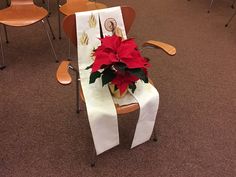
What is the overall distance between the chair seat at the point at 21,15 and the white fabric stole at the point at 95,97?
2.28 ft

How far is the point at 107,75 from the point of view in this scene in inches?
53.0

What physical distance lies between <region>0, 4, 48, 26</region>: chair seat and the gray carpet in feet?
1.38

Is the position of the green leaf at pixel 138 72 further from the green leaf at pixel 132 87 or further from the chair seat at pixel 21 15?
the chair seat at pixel 21 15

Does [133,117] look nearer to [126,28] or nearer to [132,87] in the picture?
[132,87]

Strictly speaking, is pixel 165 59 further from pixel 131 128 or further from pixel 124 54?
pixel 124 54

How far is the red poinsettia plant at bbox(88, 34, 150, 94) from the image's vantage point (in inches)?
50.9

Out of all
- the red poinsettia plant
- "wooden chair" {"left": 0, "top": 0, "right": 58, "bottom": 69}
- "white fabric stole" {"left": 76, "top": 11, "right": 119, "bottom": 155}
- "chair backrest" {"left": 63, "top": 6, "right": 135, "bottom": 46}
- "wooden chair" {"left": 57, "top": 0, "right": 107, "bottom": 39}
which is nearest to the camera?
the red poinsettia plant

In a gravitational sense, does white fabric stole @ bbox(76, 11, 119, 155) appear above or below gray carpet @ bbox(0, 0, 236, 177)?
above

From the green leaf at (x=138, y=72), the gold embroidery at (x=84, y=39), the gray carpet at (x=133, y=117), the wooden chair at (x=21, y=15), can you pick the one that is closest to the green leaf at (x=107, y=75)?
the green leaf at (x=138, y=72)

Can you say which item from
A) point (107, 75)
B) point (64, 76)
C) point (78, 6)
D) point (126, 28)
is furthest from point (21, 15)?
point (107, 75)

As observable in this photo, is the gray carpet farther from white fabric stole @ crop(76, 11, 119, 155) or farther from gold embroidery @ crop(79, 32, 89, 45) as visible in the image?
gold embroidery @ crop(79, 32, 89, 45)

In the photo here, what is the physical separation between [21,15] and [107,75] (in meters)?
1.23

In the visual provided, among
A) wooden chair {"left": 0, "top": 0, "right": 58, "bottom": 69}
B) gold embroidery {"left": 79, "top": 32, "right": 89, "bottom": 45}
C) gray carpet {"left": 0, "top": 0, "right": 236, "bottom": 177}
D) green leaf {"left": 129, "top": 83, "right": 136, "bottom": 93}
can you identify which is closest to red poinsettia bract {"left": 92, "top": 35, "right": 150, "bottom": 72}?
green leaf {"left": 129, "top": 83, "right": 136, "bottom": 93}

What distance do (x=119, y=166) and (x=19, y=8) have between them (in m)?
1.62
